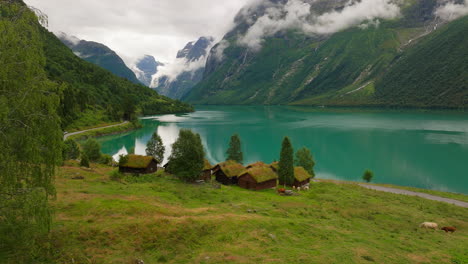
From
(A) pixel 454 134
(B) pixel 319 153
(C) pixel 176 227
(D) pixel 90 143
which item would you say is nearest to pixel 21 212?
(C) pixel 176 227

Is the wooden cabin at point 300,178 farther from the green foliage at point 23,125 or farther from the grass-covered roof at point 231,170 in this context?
the green foliage at point 23,125

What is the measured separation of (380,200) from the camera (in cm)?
5100

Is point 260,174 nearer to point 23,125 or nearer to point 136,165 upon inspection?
point 136,165

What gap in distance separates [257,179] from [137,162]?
24835mm

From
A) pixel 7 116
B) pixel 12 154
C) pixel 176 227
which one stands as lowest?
pixel 176 227

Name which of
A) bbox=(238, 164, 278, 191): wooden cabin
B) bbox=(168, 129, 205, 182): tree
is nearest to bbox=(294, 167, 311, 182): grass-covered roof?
bbox=(238, 164, 278, 191): wooden cabin

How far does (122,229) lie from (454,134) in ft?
545

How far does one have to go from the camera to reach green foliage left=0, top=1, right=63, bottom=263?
12.4 m

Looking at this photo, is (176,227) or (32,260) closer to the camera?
(32,260)

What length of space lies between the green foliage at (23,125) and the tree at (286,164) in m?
48.3

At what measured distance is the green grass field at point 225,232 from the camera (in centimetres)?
2019

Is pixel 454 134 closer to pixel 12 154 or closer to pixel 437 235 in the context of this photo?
pixel 437 235

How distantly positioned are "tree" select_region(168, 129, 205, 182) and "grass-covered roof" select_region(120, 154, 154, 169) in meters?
10.5

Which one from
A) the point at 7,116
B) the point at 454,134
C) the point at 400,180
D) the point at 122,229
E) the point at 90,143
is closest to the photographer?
the point at 7,116
